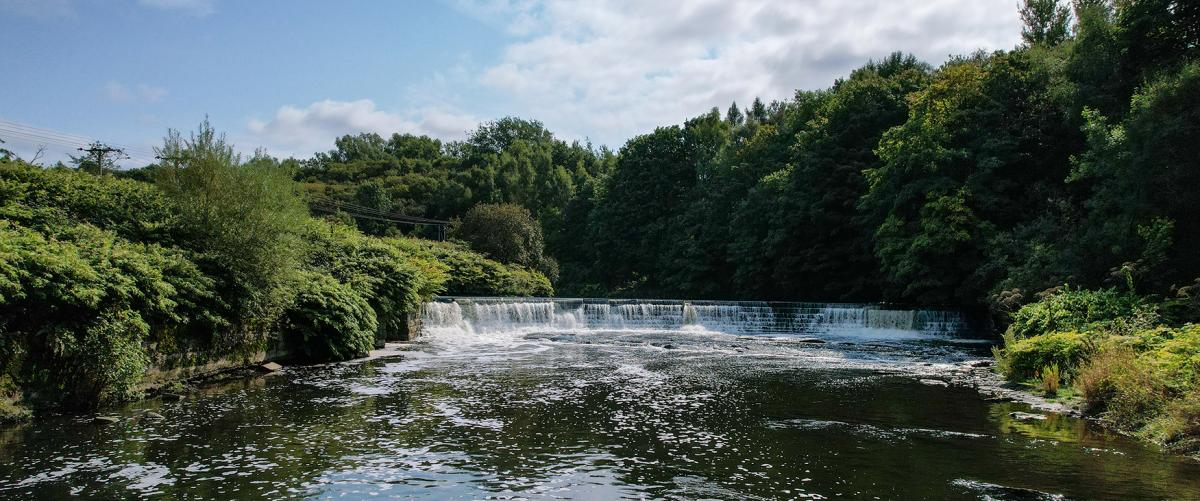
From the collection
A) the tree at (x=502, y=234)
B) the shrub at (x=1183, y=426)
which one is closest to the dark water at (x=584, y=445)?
the shrub at (x=1183, y=426)

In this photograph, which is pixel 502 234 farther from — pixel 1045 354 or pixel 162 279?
pixel 1045 354

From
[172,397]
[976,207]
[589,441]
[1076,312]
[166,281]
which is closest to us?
[589,441]

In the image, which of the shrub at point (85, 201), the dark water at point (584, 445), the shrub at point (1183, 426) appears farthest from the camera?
the shrub at point (85, 201)

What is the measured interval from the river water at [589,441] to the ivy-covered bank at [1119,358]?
61 centimetres

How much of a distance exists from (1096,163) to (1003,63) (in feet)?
38.7

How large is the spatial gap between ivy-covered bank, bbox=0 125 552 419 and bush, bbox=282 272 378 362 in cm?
4

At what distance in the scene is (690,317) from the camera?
31.9m

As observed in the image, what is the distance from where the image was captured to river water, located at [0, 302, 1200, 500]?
7.90 meters

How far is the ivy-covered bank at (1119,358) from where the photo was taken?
10.2 metres

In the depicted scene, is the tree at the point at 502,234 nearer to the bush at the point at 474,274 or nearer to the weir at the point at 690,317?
the bush at the point at 474,274

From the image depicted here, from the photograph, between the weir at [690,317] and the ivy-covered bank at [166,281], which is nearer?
the ivy-covered bank at [166,281]

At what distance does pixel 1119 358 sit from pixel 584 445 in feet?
30.0

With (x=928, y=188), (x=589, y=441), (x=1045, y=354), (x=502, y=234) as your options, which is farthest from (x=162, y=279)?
(x=502, y=234)

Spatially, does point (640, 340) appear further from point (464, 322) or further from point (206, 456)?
point (206, 456)
